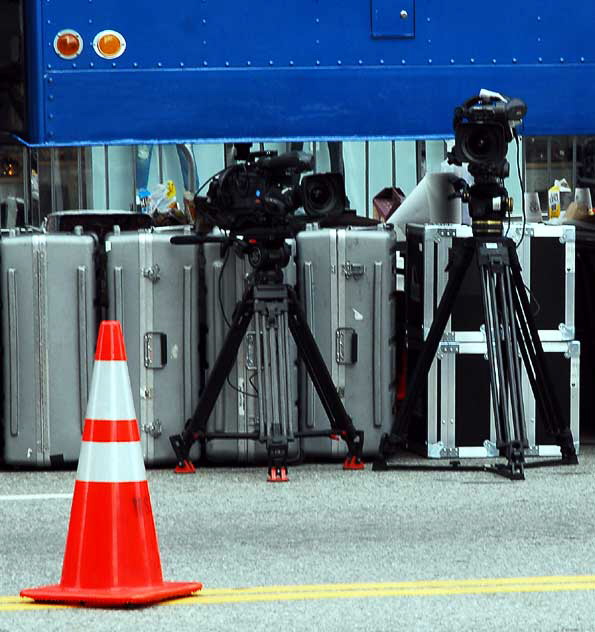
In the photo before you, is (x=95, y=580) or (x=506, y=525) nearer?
(x=95, y=580)

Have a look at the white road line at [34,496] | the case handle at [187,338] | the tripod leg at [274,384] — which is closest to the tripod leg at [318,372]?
the tripod leg at [274,384]

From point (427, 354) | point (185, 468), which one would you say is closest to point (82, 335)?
point (185, 468)

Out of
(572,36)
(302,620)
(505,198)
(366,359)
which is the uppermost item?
(572,36)

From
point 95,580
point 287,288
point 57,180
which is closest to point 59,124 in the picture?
point 287,288

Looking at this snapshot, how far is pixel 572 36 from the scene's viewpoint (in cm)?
1005

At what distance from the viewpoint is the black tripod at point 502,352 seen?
8.86m

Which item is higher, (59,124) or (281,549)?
(59,124)

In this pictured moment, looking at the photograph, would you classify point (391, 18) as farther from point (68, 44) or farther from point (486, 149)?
point (68, 44)

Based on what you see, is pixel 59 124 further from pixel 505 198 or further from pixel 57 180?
pixel 57 180

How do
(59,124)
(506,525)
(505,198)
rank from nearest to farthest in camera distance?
(506,525) → (505,198) → (59,124)

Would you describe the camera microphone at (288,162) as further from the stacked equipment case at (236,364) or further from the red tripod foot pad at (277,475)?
the red tripod foot pad at (277,475)

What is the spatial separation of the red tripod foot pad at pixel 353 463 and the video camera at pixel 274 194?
118 cm

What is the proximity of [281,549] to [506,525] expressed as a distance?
3.47 feet

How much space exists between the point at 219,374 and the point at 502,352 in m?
1.39
